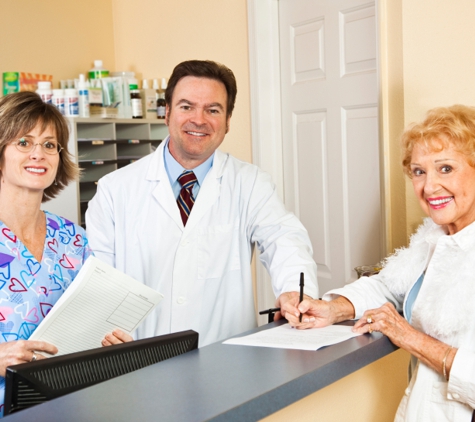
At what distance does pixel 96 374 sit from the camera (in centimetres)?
107

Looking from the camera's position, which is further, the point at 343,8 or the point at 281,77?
the point at 281,77

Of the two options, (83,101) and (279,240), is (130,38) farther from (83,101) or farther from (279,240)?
(279,240)

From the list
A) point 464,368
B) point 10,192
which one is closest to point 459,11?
point 464,368

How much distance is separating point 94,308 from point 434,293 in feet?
2.60

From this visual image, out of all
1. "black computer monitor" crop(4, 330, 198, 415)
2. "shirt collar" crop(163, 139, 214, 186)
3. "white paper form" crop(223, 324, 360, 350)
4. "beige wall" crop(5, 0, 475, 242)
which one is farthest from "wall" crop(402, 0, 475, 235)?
"black computer monitor" crop(4, 330, 198, 415)

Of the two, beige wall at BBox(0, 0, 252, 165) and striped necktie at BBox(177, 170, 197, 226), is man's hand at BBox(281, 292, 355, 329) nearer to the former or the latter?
striped necktie at BBox(177, 170, 197, 226)

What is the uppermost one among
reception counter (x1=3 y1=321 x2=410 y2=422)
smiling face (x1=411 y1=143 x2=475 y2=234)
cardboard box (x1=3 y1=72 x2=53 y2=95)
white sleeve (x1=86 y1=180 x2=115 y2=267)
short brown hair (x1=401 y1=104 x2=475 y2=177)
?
cardboard box (x1=3 y1=72 x2=53 y2=95)

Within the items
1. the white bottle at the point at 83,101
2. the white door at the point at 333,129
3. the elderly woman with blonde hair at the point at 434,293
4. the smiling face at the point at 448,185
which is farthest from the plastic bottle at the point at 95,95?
the smiling face at the point at 448,185

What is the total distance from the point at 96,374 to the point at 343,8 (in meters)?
2.45

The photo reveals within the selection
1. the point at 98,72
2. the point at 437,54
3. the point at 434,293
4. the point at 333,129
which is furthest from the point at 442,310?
the point at 98,72

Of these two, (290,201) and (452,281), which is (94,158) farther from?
(452,281)

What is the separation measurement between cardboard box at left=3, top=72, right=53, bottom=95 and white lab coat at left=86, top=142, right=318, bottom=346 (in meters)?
1.99

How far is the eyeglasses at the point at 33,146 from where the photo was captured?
5.26 ft

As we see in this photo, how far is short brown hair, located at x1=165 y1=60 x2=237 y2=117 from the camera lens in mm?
2190
